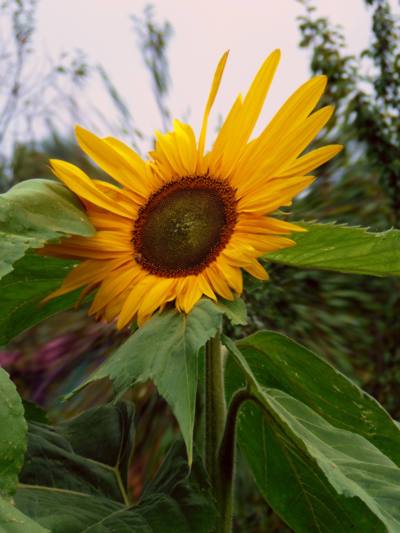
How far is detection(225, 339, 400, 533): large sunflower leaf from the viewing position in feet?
1.36

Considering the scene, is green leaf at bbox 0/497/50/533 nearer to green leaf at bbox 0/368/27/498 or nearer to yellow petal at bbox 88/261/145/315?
green leaf at bbox 0/368/27/498

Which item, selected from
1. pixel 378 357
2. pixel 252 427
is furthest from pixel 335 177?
pixel 252 427

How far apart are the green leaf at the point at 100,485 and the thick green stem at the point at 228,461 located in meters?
0.01

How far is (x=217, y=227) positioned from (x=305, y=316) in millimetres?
1645

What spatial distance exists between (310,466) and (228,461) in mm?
57

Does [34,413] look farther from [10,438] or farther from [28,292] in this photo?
[10,438]

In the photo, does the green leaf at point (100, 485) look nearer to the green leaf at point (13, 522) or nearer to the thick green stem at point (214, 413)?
the thick green stem at point (214, 413)

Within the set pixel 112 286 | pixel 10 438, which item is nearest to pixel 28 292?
pixel 112 286

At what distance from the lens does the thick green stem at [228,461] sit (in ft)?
1.64

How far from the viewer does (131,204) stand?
1.75 ft

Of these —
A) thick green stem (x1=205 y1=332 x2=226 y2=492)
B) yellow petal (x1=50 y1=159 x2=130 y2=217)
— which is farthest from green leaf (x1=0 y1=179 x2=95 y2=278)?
thick green stem (x1=205 y1=332 x2=226 y2=492)

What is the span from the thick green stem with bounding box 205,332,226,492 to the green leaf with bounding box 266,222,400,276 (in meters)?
0.09

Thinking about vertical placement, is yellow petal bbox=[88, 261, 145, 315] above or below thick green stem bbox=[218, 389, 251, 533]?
above

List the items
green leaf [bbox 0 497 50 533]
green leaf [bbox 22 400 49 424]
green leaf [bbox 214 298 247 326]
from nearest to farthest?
green leaf [bbox 0 497 50 533], green leaf [bbox 214 298 247 326], green leaf [bbox 22 400 49 424]
